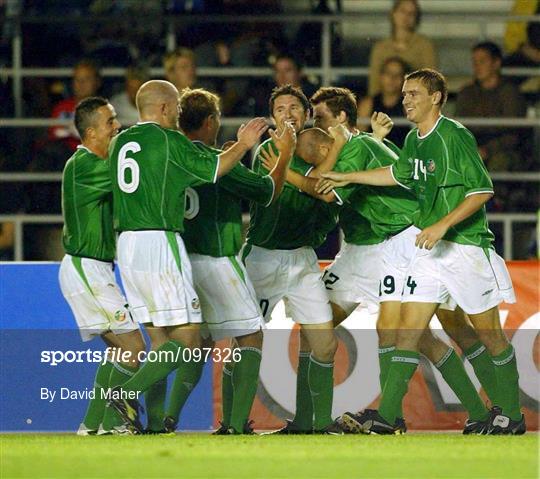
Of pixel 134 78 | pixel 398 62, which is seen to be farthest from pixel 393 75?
pixel 134 78

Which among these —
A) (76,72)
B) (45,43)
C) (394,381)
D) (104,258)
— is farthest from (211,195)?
(45,43)

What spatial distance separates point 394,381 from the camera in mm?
8109

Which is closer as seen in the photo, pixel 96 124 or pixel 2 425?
pixel 96 124

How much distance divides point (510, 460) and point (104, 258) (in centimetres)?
315

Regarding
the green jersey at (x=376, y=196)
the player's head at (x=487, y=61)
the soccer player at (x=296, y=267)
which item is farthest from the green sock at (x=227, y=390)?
the player's head at (x=487, y=61)

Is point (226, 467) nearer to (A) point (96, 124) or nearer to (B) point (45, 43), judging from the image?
(A) point (96, 124)

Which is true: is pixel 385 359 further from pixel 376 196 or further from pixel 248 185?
pixel 248 185

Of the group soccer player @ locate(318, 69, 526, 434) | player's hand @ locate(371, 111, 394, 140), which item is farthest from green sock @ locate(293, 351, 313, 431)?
player's hand @ locate(371, 111, 394, 140)

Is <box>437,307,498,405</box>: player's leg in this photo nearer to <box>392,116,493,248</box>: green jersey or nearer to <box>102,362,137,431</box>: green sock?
<box>392,116,493,248</box>: green jersey

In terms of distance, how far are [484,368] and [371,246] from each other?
1.02 m

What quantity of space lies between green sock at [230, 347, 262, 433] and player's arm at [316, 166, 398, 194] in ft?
3.45

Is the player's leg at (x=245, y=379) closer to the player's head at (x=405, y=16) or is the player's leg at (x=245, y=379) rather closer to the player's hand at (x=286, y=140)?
the player's hand at (x=286, y=140)

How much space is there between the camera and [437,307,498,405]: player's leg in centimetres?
849

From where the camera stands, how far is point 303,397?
885 centimetres
